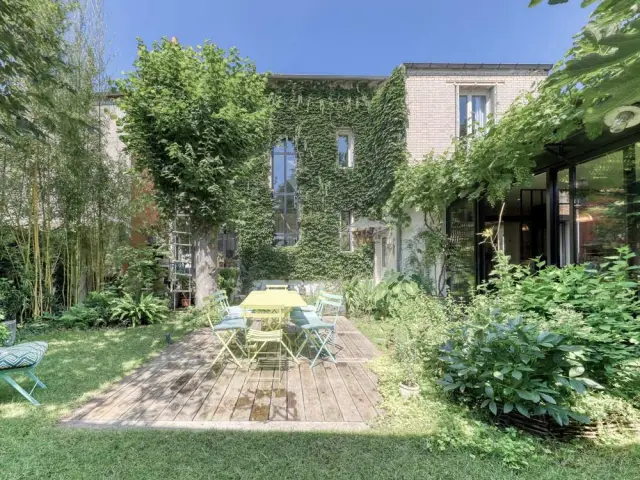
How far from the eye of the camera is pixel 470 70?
8289mm

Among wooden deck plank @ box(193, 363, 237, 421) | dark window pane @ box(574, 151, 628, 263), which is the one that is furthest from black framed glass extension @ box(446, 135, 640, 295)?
wooden deck plank @ box(193, 363, 237, 421)

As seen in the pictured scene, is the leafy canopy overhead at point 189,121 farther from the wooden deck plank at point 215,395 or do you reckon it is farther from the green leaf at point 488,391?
the green leaf at point 488,391

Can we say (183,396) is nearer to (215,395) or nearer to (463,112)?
(215,395)

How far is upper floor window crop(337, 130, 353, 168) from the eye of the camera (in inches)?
447

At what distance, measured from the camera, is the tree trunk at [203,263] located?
6797 millimetres

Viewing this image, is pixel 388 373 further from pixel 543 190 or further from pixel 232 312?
pixel 543 190

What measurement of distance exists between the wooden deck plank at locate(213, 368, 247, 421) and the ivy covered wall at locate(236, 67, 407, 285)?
7.13 metres

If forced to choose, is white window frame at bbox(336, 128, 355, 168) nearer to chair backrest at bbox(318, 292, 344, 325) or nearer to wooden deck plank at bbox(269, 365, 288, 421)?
chair backrest at bbox(318, 292, 344, 325)

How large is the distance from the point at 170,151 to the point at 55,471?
16.7ft

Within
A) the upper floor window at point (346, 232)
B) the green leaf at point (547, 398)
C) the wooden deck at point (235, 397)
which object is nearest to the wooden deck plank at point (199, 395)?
the wooden deck at point (235, 397)

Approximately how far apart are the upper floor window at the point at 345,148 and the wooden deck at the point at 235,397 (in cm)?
837

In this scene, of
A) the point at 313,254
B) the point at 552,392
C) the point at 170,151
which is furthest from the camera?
the point at 313,254

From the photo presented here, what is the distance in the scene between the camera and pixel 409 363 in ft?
10.4

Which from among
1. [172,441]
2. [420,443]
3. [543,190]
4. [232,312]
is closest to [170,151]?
[232,312]
